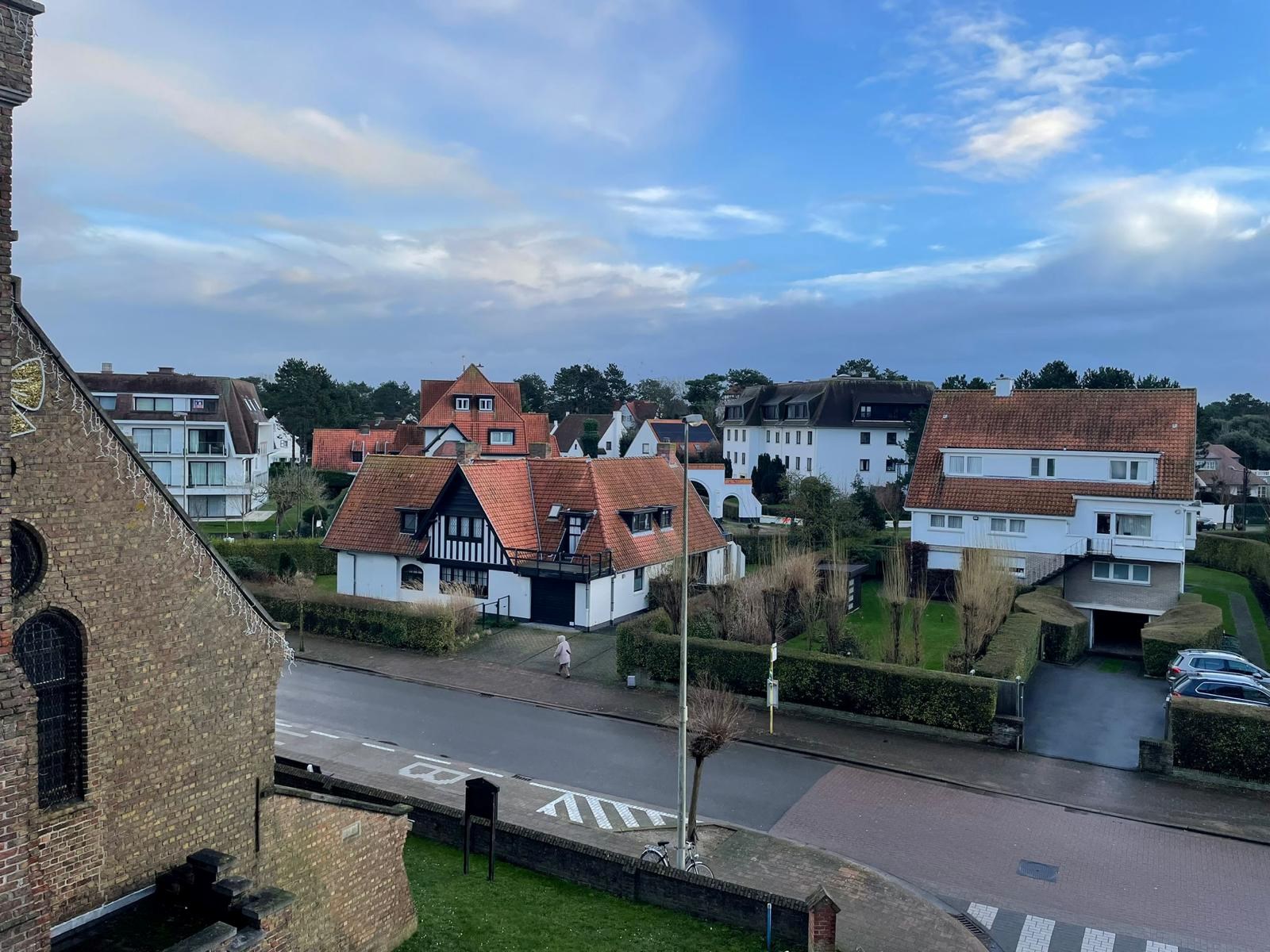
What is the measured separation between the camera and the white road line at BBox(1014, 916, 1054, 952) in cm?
1379

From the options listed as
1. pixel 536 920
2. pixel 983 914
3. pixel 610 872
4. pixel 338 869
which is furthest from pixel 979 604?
pixel 338 869

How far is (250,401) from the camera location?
238ft

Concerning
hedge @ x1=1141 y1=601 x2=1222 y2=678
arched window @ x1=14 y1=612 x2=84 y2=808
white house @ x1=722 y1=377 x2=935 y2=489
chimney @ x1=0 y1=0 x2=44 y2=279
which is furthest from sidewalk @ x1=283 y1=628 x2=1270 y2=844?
white house @ x1=722 y1=377 x2=935 y2=489

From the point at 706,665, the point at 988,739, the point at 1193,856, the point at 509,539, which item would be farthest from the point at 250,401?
the point at 1193,856

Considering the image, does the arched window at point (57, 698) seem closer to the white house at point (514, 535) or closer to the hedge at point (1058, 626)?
the white house at point (514, 535)

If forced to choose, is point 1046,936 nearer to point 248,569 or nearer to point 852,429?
point 248,569

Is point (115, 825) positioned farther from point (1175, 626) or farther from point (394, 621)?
point (1175, 626)

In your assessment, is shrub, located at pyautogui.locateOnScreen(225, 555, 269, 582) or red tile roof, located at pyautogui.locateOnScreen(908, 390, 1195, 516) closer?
red tile roof, located at pyautogui.locateOnScreen(908, 390, 1195, 516)

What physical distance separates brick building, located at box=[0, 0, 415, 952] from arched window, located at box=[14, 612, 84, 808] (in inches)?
0.7

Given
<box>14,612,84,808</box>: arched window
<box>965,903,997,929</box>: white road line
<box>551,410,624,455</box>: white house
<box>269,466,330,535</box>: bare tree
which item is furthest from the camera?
<box>551,410,624,455</box>: white house

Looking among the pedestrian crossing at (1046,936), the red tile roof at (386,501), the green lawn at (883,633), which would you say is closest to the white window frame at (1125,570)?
the green lawn at (883,633)

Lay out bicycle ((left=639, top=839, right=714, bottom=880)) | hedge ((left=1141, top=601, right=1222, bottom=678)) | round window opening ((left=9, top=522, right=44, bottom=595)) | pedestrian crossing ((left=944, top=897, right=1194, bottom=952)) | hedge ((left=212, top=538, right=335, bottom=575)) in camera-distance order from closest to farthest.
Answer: round window opening ((left=9, top=522, right=44, bottom=595))
pedestrian crossing ((left=944, top=897, right=1194, bottom=952))
bicycle ((left=639, top=839, right=714, bottom=880))
hedge ((left=1141, top=601, right=1222, bottom=678))
hedge ((left=212, top=538, right=335, bottom=575))

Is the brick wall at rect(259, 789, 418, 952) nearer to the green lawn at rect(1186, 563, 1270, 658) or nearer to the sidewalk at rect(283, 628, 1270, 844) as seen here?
the sidewalk at rect(283, 628, 1270, 844)

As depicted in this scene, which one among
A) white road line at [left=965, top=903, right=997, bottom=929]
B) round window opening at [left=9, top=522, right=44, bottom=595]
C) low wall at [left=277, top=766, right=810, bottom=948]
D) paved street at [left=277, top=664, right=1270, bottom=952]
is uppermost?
round window opening at [left=9, top=522, right=44, bottom=595]
